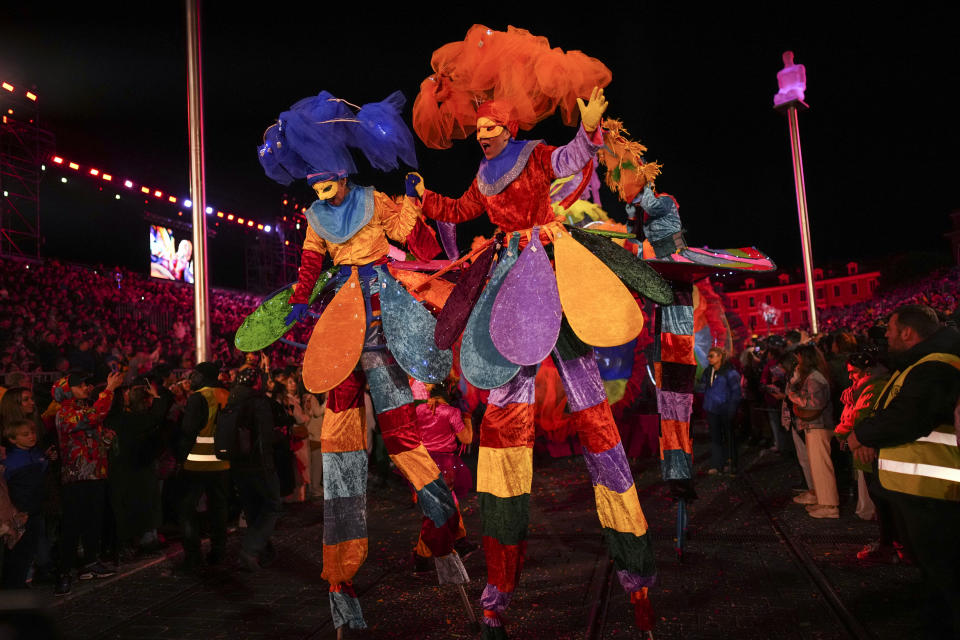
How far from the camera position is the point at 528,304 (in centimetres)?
281

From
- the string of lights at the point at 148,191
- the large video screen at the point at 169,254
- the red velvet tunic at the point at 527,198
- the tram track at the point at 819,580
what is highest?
the string of lights at the point at 148,191

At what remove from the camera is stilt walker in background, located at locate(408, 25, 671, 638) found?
9.14 feet

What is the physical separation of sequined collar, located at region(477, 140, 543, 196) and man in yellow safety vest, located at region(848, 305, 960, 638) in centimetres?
197

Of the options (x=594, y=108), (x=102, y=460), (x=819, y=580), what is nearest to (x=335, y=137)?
(x=594, y=108)

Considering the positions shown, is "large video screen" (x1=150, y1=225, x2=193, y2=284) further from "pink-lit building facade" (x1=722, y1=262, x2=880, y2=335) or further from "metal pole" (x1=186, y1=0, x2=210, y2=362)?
"pink-lit building facade" (x1=722, y1=262, x2=880, y2=335)

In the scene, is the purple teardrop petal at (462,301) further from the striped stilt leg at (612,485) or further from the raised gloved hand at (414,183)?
the raised gloved hand at (414,183)

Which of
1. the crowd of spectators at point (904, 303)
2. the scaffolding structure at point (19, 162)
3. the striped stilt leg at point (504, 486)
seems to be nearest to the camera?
the striped stilt leg at point (504, 486)

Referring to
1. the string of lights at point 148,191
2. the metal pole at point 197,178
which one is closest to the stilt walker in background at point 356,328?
the metal pole at point 197,178

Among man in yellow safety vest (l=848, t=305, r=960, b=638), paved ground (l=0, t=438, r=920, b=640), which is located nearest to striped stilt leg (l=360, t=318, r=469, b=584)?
paved ground (l=0, t=438, r=920, b=640)

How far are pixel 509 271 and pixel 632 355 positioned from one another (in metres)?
6.82

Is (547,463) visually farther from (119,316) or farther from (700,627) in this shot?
(119,316)

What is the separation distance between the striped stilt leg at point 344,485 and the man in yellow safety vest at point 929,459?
96.7 inches

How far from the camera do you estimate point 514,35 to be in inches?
124

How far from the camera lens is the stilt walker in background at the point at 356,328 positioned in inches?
134
